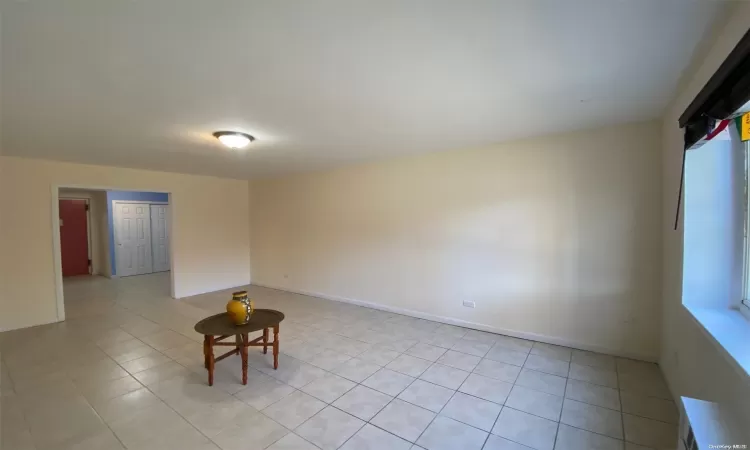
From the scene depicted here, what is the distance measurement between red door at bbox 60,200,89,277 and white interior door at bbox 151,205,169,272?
5.35ft

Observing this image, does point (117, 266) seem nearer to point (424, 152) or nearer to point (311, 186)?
point (311, 186)

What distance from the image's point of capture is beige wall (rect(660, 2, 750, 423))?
1.35m

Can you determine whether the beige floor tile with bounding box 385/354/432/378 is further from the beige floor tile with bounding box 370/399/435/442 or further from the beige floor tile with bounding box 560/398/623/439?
the beige floor tile with bounding box 560/398/623/439

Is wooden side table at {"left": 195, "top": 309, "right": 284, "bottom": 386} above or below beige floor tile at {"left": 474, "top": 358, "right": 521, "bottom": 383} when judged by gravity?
above

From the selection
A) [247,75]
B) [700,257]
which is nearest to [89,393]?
[247,75]

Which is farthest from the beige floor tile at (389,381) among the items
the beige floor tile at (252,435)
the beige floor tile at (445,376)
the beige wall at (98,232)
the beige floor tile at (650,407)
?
the beige wall at (98,232)

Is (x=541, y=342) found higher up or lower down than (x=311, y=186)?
lower down

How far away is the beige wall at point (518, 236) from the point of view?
2891mm

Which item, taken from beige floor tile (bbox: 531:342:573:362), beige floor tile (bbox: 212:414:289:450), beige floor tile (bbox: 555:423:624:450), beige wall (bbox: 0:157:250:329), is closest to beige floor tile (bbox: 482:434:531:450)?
beige floor tile (bbox: 555:423:624:450)

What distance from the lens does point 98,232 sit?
25.8 feet

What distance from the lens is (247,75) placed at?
1843 millimetres

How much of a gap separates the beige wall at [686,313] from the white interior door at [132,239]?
998 cm

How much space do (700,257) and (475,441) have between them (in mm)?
1929

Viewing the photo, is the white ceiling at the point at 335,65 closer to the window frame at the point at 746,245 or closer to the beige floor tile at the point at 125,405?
the window frame at the point at 746,245
